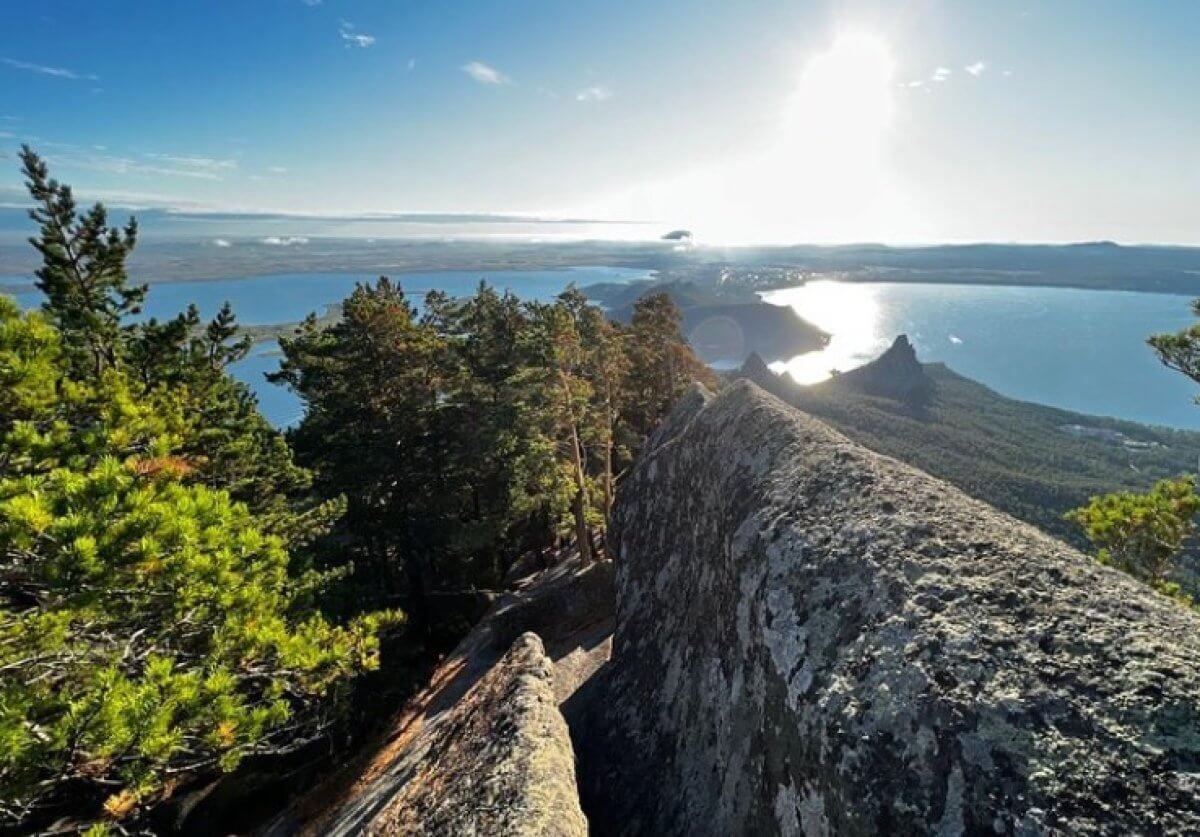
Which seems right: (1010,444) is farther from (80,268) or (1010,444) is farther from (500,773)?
(80,268)

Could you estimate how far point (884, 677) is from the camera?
5582 mm

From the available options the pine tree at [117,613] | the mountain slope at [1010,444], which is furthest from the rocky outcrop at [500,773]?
the mountain slope at [1010,444]

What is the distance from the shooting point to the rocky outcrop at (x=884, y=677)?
435cm

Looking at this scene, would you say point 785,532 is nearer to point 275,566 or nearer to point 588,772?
point 588,772

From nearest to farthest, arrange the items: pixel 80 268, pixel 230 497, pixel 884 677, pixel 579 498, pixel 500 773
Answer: pixel 884 677 < pixel 500 773 < pixel 80 268 < pixel 230 497 < pixel 579 498

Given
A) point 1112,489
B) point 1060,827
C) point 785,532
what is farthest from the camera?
point 1112,489

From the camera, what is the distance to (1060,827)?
13.2ft

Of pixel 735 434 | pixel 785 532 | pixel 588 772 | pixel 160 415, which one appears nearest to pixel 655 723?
pixel 588 772

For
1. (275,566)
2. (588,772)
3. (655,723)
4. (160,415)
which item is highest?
(160,415)

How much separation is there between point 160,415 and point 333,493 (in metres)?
13.2

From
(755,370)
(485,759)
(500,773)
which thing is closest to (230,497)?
(485,759)

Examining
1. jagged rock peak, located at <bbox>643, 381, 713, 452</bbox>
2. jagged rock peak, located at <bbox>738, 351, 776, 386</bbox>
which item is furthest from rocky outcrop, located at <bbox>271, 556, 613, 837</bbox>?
jagged rock peak, located at <bbox>738, 351, 776, 386</bbox>

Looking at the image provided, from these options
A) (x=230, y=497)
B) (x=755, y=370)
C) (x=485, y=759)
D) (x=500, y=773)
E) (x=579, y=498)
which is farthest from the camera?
(x=755, y=370)

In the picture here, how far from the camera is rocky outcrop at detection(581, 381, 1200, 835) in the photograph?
4348 millimetres
